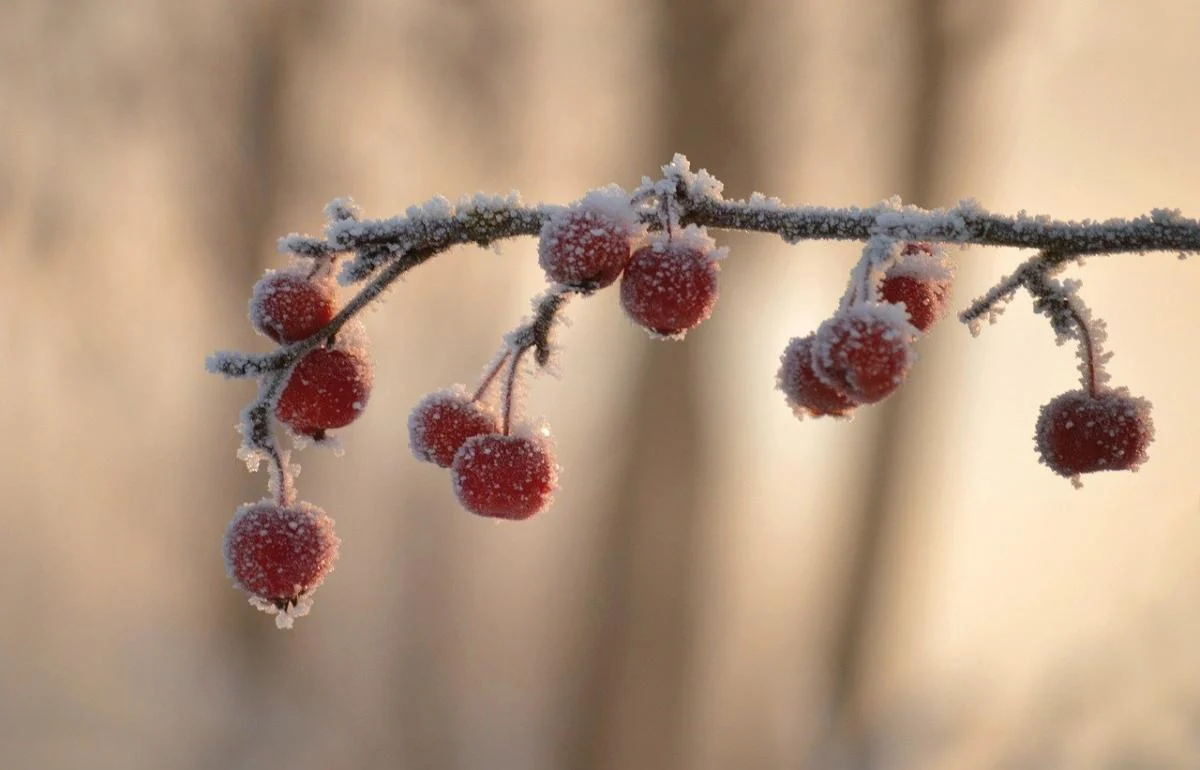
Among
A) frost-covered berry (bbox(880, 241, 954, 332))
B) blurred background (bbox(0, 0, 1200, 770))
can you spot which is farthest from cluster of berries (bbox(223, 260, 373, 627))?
blurred background (bbox(0, 0, 1200, 770))

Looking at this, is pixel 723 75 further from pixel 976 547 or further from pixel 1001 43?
pixel 976 547

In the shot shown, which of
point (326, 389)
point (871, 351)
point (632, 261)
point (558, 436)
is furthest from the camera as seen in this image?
point (558, 436)

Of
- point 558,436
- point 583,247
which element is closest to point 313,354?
point 583,247

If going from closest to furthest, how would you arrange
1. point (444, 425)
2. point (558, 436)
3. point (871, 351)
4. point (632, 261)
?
point (871, 351) → point (632, 261) → point (444, 425) → point (558, 436)

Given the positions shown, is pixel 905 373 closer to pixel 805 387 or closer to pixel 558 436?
pixel 805 387

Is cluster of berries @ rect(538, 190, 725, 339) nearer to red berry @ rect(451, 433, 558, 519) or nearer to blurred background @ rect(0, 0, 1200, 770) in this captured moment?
red berry @ rect(451, 433, 558, 519)

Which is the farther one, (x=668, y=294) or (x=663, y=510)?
(x=663, y=510)

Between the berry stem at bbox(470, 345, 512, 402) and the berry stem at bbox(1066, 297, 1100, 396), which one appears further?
the berry stem at bbox(470, 345, 512, 402)
